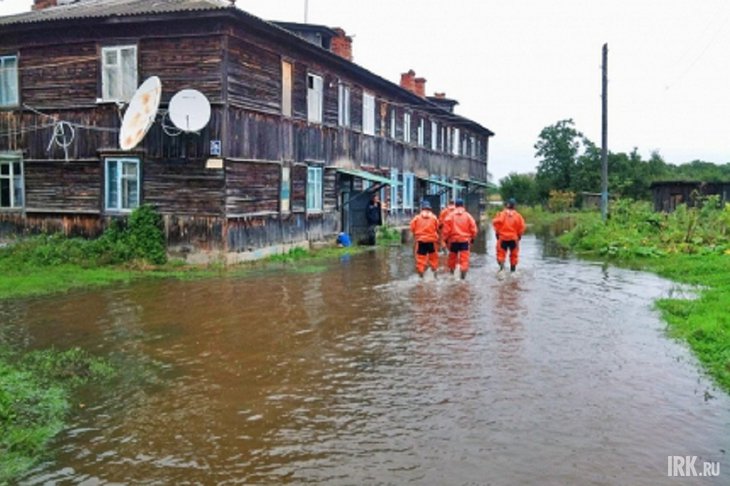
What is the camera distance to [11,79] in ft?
63.7

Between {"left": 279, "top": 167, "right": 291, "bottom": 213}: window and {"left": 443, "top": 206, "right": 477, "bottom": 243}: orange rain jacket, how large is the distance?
6.66m

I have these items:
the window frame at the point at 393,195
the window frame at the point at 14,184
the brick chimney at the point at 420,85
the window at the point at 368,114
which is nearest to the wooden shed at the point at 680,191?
the brick chimney at the point at 420,85

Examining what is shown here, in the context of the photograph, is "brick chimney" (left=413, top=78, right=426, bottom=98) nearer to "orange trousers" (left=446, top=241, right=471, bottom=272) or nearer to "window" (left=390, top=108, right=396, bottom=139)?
"window" (left=390, top=108, right=396, bottom=139)

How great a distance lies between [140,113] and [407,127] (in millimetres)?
17953

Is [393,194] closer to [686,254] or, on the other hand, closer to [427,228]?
[686,254]

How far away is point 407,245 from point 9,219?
43.6 feet

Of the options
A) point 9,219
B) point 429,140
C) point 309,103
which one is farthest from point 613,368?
point 429,140

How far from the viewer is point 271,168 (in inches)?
774

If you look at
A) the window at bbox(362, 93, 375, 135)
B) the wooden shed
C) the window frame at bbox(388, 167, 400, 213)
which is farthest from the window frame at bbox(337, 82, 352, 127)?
the wooden shed

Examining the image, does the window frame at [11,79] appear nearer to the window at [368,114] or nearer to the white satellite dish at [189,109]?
the white satellite dish at [189,109]

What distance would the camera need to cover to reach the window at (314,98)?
71.9 feet

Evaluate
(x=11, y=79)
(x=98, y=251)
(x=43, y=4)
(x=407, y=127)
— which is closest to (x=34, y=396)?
(x=98, y=251)

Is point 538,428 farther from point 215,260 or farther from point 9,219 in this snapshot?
point 9,219

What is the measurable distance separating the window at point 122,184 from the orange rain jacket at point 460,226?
27.1ft
